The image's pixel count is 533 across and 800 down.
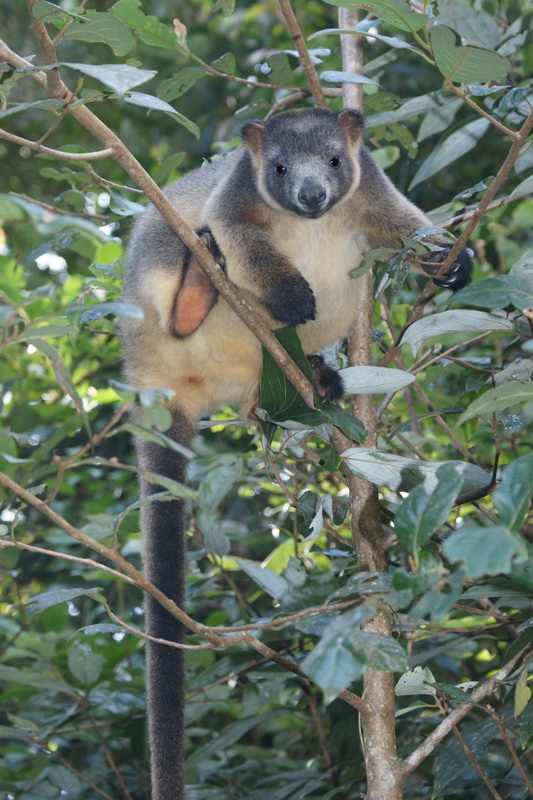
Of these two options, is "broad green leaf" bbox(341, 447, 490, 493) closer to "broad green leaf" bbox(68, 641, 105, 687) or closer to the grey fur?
the grey fur

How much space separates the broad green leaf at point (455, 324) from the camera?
2.02 meters

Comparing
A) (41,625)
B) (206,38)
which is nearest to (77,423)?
(41,625)

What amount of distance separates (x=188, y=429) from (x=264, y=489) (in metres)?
0.65

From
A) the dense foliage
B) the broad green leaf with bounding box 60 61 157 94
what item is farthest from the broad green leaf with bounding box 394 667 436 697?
the broad green leaf with bounding box 60 61 157 94

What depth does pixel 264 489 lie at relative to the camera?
3.65 m

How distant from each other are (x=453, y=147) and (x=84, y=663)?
232cm

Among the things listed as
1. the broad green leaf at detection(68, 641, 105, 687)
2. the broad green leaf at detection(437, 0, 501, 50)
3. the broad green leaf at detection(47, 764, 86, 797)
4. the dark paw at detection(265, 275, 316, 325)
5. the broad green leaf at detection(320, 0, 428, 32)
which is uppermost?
the broad green leaf at detection(320, 0, 428, 32)

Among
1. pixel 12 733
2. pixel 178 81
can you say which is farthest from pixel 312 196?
pixel 12 733

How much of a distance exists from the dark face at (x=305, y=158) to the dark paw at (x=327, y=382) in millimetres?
590

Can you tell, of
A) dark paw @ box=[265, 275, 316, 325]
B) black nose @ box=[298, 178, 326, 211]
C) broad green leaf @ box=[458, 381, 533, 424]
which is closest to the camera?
broad green leaf @ box=[458, 381, 533, 424]

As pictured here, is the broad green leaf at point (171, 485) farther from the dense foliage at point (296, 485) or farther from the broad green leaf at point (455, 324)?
the broad green leaf at point (455, 324)

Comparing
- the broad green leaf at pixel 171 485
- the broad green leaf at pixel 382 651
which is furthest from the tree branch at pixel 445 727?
the broad green leaf at pixel 171 485

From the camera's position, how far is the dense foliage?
1.49 meters

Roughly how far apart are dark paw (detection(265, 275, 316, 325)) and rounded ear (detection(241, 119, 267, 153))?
71 centimetres
